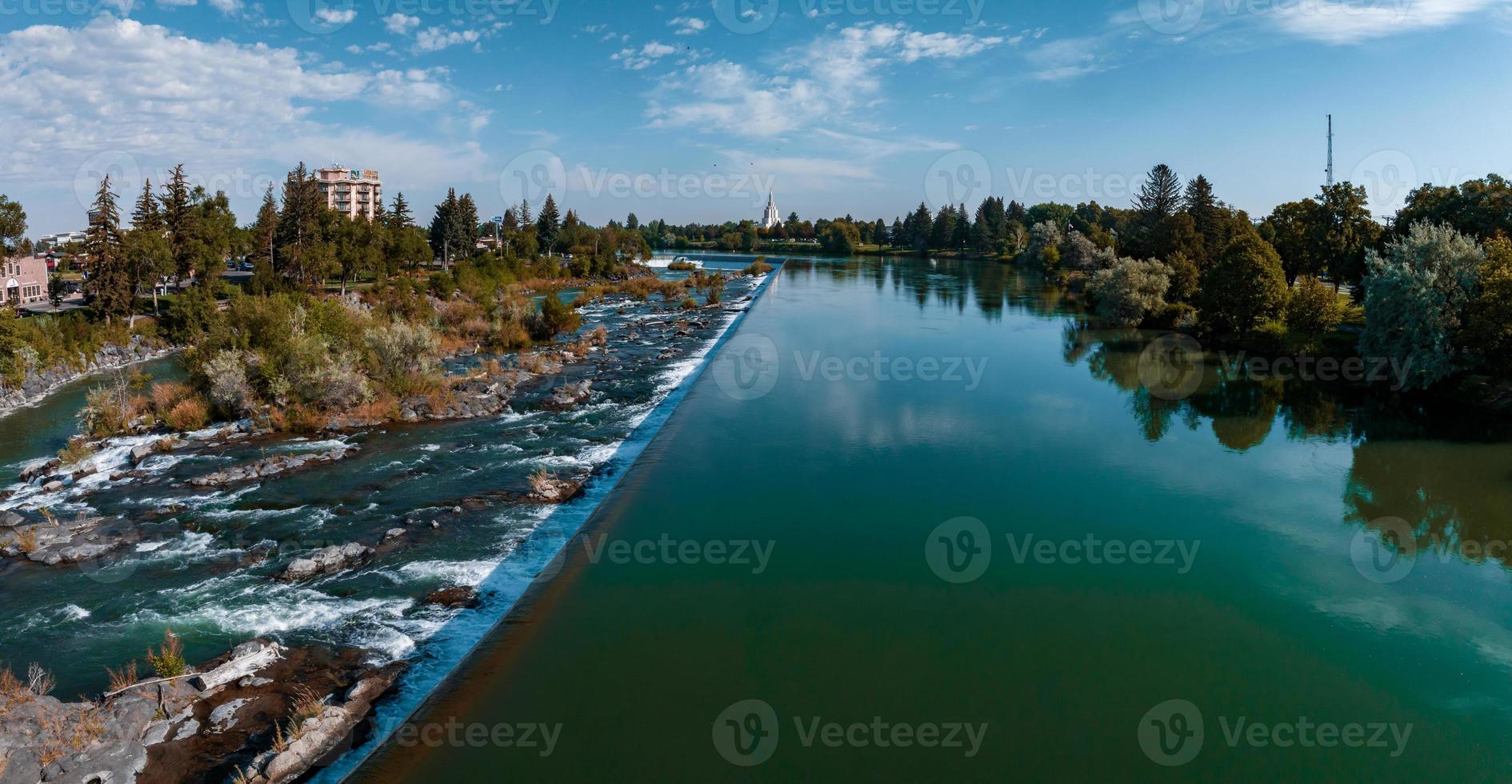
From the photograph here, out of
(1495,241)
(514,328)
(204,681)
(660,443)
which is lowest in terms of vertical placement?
(204,681)

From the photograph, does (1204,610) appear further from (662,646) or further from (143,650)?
(143,650)

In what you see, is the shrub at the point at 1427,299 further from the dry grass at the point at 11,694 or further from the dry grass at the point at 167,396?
the dry grass at the point at 167,396

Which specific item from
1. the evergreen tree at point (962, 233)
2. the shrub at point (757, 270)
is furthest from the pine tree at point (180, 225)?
the evergreen tree at point (962, 233)

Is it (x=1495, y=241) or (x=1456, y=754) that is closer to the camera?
(x=1456, y=754)

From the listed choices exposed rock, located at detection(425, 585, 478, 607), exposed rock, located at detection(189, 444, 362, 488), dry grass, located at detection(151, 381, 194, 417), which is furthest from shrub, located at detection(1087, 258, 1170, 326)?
dry grass, located at detection(151, 381, 194, 417)

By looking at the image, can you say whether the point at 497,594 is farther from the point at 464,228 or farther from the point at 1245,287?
the point at 464,228

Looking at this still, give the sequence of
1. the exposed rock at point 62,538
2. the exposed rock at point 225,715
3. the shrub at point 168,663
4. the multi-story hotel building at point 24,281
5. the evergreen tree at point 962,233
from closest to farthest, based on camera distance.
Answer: the exposed rock at point 225,715 < the shrub at point 168,663 < the exposed rock at point 62,538 < the multi-story hotel building at point 24,281 < the evergreen tree at point 962,233

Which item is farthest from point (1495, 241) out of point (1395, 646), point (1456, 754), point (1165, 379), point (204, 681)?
point (204, 681)
